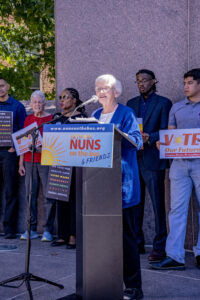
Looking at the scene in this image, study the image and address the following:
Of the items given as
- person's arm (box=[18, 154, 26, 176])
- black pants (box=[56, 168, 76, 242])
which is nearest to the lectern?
black pants (box=[56, 168, 76, 242])

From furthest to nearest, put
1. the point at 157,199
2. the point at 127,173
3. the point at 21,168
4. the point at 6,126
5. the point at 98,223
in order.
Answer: the point at 21,168
the point at 6,126
the point at 157,199
the point at 127,173
the point at 98,223

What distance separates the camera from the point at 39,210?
22.9 feet

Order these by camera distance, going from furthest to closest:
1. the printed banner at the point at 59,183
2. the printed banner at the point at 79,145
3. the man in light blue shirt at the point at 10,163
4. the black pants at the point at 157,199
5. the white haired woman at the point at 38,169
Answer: the man in light blue shirt at the point at 10,163 → the white haired woman at the point at 38,169 → the printed banner at the point at 59,183 → the black pants at the point at 157,199 → the printed banner at the point at 79,145

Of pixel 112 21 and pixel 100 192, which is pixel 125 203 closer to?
pixel 100 192

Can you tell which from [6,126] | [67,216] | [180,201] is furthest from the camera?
[6,126]

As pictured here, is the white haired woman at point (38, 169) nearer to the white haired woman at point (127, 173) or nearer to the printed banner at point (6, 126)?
the printed banner at point (6, 126)

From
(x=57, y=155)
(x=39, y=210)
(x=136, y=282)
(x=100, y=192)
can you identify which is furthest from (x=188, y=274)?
(x=39, y=210)

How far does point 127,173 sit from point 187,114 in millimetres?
1768

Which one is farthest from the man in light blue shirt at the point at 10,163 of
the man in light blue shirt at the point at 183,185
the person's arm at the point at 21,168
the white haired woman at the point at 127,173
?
the white haired woman at the point at 127,173

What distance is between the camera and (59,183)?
5.97 meters

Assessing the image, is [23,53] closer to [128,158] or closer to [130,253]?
[128,158]

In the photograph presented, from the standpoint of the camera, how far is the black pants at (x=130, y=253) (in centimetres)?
371

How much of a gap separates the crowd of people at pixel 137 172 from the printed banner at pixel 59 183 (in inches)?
5.3

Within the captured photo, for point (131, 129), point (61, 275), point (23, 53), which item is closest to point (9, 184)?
point (61, 275)
